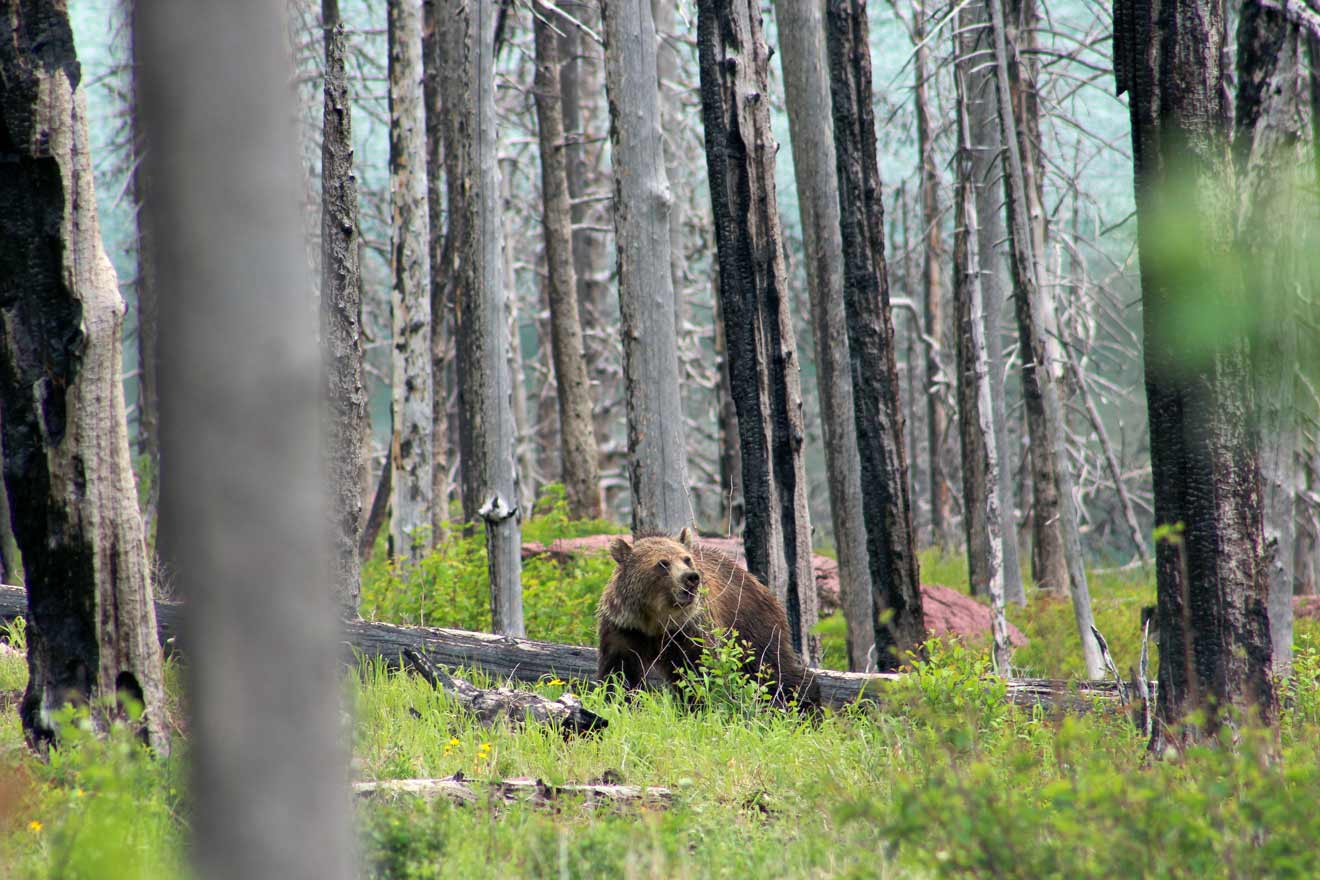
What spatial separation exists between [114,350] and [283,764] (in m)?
4.20

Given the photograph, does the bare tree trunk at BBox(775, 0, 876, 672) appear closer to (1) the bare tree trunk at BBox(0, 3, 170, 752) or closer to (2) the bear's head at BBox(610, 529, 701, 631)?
(2) the bear's head at BBox(610, 529, 701, 631)

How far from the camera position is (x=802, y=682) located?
7660mm

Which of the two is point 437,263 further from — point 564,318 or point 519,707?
point 519,707

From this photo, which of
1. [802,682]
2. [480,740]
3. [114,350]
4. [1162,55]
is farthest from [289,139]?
[802,682]

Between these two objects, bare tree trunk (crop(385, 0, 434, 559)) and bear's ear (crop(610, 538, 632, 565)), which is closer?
bear's ear (crop(610, 538, 632, 565))

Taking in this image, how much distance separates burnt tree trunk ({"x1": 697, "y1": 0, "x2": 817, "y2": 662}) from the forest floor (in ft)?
8.54

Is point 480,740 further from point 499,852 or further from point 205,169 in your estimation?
point 205,169

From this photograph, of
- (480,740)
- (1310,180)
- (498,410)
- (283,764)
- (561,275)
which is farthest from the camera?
(561,275)

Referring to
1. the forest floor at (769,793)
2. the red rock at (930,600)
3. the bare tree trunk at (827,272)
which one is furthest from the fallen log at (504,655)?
the red rock at (930,600)

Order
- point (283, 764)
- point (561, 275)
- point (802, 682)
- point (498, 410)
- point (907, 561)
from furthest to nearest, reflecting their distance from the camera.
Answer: point (561, 275), point (498, 410), point (907, 561), point (802, 682), point (283, 764)

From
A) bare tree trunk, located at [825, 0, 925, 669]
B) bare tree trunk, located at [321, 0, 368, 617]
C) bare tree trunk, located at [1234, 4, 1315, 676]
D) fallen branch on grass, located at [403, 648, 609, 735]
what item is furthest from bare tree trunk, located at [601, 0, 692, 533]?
bare tree trunk, located at [1234, 4, 1315, 676]

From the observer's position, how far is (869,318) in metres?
9.84

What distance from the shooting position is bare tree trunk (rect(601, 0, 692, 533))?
9.86 meters

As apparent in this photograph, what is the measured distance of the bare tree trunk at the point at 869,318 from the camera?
975 centimetres
